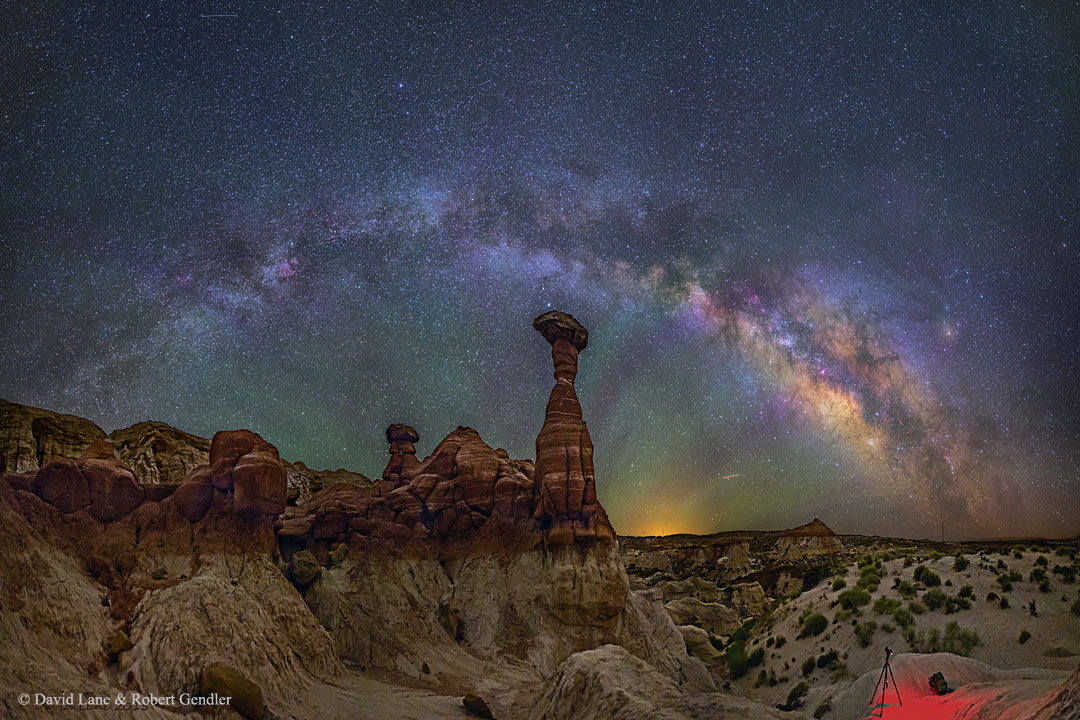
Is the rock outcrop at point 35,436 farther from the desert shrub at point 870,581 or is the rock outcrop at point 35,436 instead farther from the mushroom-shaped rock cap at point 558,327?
the desert shrub at point 870,581

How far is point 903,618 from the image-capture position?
29141mm

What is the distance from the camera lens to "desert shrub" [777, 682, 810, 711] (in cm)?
2609

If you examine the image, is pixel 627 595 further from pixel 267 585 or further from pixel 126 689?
pixel 126 689

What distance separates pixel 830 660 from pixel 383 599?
24052 millimetres

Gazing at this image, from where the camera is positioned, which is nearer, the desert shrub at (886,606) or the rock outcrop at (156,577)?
the rock outcrop at (156,577)

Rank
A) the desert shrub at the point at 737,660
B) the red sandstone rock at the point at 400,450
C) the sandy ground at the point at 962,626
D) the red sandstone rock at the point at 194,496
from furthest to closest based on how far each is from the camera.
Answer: the red sandstone rock at the point at 400,450, the desert shrub at the point at 737,660, the red sandstone rock at the point at 194,496, the sandy ground at the point at 962,626

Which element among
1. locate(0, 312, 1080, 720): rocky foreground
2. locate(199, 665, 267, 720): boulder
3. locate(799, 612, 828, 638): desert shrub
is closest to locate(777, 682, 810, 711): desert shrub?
locate(0, 312, 1080, 720): rocky foreground

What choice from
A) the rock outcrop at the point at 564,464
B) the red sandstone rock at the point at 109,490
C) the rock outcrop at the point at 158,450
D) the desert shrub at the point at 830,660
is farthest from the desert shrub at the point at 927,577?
the rock outcrop at the point at 158,450

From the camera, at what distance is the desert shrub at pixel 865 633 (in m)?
29.2

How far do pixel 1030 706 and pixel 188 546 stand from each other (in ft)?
105

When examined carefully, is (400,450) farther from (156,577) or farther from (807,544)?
Result: (807,544)

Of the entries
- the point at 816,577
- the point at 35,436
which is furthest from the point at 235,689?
the point at 816,577

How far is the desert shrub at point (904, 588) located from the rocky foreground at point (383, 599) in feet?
8.26

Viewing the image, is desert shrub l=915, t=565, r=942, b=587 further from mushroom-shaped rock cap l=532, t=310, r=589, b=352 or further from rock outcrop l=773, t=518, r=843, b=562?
rock outcrop l=773, t=518, r=843, b=562
